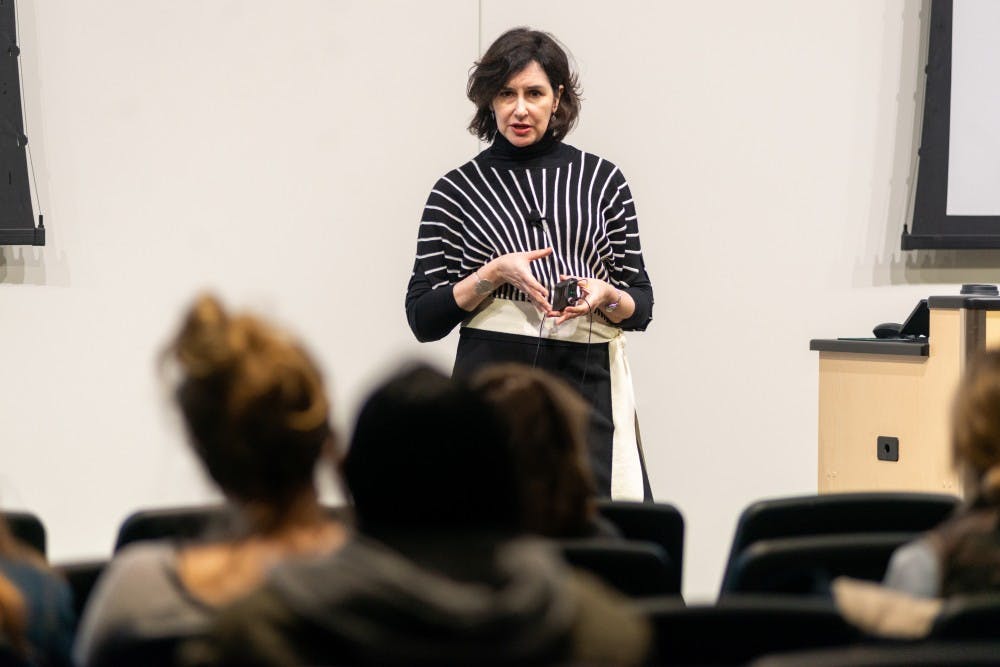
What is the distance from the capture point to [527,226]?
3.21 meters

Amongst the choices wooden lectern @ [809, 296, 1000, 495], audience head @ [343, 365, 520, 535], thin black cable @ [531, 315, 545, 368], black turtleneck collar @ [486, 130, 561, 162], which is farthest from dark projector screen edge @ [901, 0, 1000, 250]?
audience head @ [343, 365, 520, 535]

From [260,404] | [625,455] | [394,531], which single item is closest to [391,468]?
[394,531]

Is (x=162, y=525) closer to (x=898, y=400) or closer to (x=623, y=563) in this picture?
(x=623, y=563)

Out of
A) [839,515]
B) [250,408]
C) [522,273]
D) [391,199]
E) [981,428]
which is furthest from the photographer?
[391,199]

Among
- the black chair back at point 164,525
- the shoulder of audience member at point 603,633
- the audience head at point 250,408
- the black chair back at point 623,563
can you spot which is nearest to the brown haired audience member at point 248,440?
the audience head at point 250,408

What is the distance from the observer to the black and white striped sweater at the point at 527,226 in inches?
126

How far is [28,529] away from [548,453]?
827 mm

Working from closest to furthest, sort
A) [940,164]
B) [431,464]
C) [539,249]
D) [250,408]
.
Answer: [431,464], [250,408], [539,249], [940,164]

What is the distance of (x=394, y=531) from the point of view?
4.27 feet

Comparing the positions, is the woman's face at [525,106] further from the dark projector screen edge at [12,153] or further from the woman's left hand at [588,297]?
the dark projector screen edge at [12,153]

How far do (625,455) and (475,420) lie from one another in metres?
1.92

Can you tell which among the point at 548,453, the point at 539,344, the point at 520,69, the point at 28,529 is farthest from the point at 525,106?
the point at 28,529

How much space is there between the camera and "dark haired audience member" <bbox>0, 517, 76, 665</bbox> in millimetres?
1492

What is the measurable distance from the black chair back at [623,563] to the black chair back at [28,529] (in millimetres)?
831
